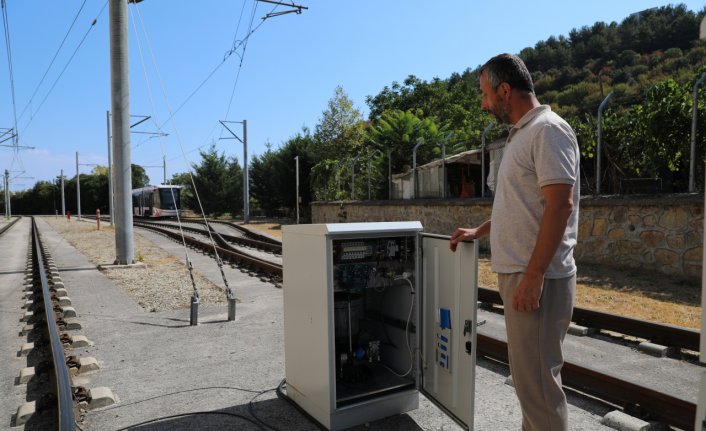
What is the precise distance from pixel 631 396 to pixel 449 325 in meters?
1.56

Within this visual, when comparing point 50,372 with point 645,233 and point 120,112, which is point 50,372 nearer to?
point 120,112

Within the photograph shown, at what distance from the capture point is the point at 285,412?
3807 millimetres

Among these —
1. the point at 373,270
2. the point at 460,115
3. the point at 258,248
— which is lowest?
the point at 258,248

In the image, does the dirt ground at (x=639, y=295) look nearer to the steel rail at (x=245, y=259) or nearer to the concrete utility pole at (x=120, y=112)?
the steel rail at (x=245, y=259)

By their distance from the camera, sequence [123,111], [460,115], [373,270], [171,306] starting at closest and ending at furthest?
[373,270]
[171,306]
[123,111]
[460,115]

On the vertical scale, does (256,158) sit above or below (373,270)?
above

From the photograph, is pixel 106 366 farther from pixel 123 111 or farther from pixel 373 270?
pixel 123 111

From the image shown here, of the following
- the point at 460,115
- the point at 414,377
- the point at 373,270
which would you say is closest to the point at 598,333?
the point at 414,377

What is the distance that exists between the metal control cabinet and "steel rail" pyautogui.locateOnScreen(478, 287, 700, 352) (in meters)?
3.16

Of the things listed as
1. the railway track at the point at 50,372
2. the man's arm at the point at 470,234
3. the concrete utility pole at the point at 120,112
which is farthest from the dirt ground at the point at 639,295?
the concrete utility pole at the point at 120,112

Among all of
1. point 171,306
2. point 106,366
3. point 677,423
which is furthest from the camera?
point 171,306

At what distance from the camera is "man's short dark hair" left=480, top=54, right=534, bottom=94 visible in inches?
95.0

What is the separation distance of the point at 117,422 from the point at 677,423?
3.83 meters

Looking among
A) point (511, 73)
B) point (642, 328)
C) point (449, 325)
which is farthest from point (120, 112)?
point (511, 73)
